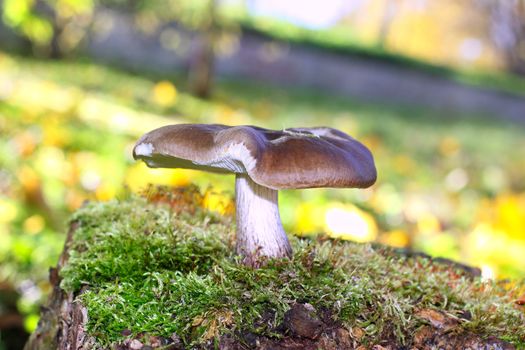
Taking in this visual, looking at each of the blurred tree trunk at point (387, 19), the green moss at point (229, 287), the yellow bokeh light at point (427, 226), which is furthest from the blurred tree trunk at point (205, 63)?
the blurred tree trunk at point (387, 19)

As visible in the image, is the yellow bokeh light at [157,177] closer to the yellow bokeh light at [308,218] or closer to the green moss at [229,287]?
the yellow bokeh light at [308,218]

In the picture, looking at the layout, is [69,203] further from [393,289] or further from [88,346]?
[393,289]

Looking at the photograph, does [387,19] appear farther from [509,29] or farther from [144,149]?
[144,149]

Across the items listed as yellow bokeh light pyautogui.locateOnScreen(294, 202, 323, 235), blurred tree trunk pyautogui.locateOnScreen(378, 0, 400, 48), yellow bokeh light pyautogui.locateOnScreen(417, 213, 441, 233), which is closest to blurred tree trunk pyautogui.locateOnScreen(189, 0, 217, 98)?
yellow bokeh light pyautogui.locateOnScreen(417, 213, 441, 233)

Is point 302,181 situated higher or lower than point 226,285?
higher

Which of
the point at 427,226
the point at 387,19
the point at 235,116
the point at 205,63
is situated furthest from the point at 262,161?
the point at 387,19

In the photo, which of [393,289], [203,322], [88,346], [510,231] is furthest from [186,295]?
[510,231]

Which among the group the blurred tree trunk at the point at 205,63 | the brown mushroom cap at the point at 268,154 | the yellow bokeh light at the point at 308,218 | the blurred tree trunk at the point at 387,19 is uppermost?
the blurred tree trunk at the point at 387,19
